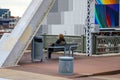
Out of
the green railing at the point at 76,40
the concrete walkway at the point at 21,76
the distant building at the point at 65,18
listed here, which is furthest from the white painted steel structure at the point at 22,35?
the distant building at the point at 65,18

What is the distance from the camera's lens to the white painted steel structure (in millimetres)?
18172

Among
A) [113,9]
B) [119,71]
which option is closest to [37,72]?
[119,71]

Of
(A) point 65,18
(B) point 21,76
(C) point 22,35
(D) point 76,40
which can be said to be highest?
(A) point 65,18

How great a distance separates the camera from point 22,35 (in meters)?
18.9

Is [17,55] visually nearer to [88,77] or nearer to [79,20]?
[88,77]

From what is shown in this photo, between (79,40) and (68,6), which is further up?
(68,6)

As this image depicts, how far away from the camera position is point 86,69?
56.0 feet

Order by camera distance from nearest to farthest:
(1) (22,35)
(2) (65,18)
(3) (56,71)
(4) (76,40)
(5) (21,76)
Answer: (5) (21,76)
(3) (56,71)
(1) (22,35)
(4) (76,40)
(2) (65,18)

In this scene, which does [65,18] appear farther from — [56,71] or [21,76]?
[21,76]

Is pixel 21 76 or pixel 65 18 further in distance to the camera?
pixel 65 18

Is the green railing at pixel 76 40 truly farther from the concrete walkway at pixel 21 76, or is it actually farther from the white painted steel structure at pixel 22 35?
the concrete walkway at pixel 21 76

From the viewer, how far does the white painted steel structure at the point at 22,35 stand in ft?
59.6

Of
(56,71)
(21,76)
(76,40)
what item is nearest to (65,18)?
(76,40)

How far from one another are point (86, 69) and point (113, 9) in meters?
35.5
